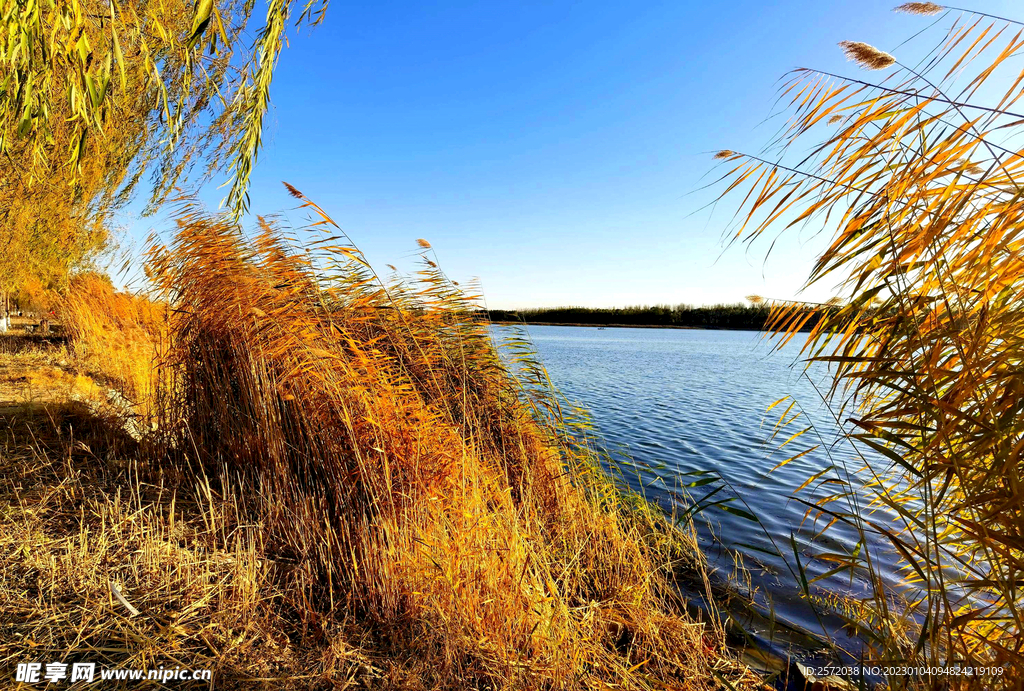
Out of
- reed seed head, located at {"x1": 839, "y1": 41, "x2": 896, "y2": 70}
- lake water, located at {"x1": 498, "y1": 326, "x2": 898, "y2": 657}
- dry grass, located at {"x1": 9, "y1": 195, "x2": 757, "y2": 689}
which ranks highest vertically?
reed seed head, located at {"x1": 839, "y1": 41, "x2": 896, "y2": 70}

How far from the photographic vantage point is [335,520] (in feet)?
9.90

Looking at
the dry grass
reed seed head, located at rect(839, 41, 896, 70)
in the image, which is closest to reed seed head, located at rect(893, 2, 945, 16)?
reed seed head, located at rect(839, 41, 896, 70)

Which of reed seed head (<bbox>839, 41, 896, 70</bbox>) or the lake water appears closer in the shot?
reed seed head (<bbox>839, 41, 896, 70</bbox>)

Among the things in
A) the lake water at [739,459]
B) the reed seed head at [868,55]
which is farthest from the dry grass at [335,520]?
the reed seed head at [868,55]

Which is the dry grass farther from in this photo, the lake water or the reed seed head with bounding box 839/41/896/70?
the reed seed head with bounding box 839/41/896/70

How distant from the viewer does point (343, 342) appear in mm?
3592

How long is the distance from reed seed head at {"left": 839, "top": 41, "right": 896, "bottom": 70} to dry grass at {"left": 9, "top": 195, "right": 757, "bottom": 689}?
2.33 m

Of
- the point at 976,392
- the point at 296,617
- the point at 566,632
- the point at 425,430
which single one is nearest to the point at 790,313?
the point at 976,392

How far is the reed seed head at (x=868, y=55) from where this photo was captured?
5.29 ft

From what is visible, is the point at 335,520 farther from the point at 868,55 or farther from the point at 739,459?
the point at 739,459

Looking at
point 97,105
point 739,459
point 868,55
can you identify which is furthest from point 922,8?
point 739,459

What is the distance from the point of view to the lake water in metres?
3.95

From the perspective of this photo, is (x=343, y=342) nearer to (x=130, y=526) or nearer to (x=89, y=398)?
(x=130, y=526)

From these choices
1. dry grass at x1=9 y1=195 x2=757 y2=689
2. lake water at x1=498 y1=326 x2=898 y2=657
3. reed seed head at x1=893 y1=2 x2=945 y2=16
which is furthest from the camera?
lake water at x1=498 y1=326 x2=898 y2=657
